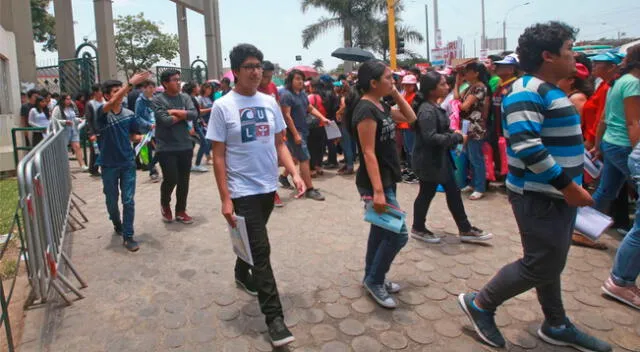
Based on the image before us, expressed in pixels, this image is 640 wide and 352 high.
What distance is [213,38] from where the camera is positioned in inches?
960

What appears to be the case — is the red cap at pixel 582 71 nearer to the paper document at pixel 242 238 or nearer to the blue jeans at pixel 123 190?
the paper document at pixel 242 238

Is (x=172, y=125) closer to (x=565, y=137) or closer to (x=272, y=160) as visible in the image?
(x=272, y=160)

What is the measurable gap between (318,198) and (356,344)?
12.1ft

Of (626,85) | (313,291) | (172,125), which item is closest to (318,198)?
(172,125)

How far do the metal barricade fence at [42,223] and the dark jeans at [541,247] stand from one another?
10.0 ft

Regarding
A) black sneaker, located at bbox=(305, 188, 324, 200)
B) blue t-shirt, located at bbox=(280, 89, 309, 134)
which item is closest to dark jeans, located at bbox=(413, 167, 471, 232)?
black sneaker, located at bbox=(305, 188, 324, 200)

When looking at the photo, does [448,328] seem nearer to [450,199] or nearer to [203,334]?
[203,334]

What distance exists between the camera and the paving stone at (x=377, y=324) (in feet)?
10.7

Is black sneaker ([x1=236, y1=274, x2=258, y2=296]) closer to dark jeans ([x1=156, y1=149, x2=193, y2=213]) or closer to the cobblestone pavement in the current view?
the cobblestone pavement

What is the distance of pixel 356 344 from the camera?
3070mm

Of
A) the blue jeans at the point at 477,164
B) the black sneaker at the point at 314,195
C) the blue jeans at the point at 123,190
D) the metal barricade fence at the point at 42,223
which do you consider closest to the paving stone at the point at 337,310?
the metal barricade fence at the point at 42,223

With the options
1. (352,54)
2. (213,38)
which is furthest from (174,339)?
(213,38)

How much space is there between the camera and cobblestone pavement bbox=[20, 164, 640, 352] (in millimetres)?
3133

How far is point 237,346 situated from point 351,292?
107 cm
